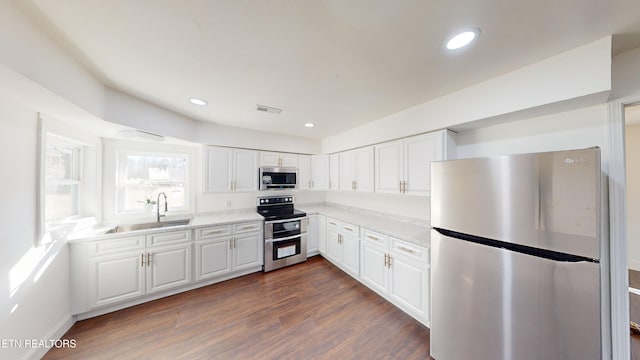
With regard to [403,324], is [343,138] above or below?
above

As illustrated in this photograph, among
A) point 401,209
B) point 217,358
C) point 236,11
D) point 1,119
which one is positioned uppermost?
point 236,11

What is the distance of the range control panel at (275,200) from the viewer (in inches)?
142

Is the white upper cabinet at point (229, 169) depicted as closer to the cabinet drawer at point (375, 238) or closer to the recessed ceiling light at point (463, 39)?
the cabinet drawer at point (375, 238)

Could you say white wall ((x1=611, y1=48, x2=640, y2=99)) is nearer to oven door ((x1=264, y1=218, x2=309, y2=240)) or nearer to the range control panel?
oven door ((x1=264, y1=218, x2=309, y2=240))

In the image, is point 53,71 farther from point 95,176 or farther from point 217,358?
point 217,358

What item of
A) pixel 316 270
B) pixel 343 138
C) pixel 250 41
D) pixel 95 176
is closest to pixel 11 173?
pixel 95 176

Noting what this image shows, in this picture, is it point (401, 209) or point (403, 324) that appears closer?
point (403, 324)

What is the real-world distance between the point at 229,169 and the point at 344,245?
224 cm

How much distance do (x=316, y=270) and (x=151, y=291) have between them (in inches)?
84.1

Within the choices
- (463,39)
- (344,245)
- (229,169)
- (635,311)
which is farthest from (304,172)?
(635,311)

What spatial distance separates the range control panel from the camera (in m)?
3.61

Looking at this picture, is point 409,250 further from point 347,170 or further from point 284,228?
point 284,228

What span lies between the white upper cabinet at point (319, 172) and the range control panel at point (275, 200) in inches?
21.3

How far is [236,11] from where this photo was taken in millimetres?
1000
